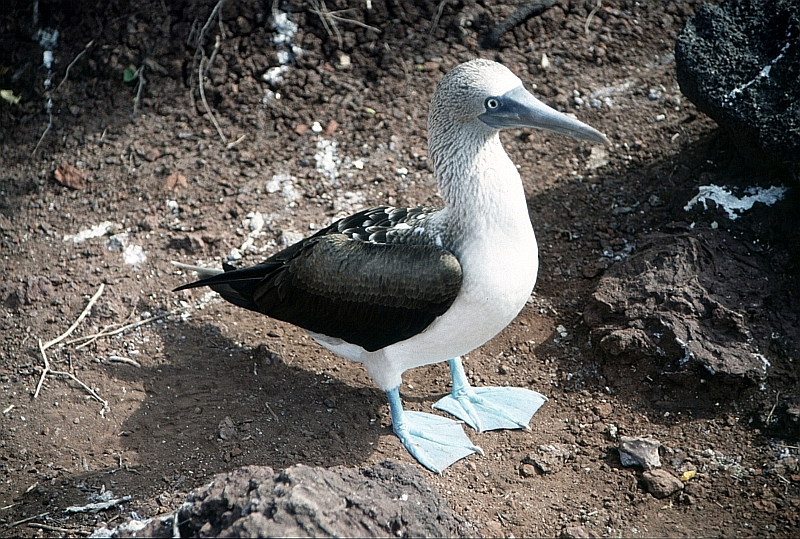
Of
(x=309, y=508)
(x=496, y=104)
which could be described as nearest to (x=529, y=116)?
(x=496, y=104)

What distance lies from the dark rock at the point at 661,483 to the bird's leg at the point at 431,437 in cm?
87

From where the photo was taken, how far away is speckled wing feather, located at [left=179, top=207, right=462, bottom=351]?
12.6 feet

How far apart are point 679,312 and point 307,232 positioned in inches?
103

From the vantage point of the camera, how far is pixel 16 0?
22.3ft

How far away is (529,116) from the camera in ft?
12.2

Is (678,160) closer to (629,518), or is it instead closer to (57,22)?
(629,518)

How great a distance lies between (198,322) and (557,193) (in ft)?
8.71

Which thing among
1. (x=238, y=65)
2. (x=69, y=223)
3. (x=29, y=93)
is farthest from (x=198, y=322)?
(x=29, y=93)

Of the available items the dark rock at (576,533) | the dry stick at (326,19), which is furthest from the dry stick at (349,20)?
the dark rock at (576,533)

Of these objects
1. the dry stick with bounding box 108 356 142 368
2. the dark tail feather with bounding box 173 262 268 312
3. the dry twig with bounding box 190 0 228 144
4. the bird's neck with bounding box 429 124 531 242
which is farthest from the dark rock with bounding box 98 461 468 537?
the dry twig with bounding box 190 0 228 144

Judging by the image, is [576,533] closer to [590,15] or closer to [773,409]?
[773,409]

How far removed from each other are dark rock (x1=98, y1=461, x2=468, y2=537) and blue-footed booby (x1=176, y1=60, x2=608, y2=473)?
2.82 feet

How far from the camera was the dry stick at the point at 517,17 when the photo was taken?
→ 657 centimetres

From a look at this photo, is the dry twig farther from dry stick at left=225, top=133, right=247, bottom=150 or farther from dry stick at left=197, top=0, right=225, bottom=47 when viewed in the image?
dry stick at left=225, top=133, right=247, bottom=150
